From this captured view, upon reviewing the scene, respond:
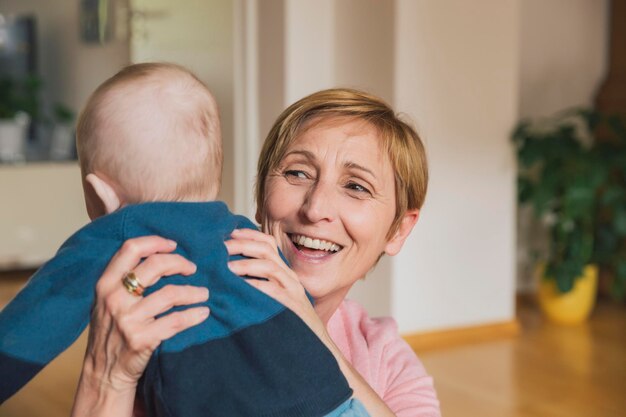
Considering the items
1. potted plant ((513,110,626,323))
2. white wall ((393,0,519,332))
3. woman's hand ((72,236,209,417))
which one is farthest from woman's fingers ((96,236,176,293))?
potted plant ((513,110,626,323))

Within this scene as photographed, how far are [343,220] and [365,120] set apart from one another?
17 centimetres

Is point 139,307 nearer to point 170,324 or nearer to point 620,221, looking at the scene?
point 170,324

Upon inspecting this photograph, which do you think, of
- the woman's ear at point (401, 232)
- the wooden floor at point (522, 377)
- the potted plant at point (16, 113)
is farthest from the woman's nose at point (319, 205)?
the potted plant at point (16, 113)

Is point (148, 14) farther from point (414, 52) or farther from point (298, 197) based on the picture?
point (298, 197)

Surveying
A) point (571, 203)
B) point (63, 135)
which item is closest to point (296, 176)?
point (571, 203)

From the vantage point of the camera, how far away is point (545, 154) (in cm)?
461

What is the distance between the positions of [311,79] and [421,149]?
2.64 metres

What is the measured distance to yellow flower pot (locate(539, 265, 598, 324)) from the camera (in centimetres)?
486

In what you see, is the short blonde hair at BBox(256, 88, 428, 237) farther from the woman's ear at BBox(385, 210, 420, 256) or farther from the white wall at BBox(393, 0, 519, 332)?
the white wall at BBox(393, 0, 519, 332)

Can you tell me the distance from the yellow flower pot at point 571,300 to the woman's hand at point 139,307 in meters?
3.97

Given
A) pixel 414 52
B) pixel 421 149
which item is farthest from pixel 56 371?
pixel 421 149

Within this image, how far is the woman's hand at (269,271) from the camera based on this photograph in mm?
1187

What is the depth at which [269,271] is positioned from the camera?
1211 millimetres

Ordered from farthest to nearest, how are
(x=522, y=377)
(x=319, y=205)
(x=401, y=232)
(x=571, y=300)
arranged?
(x=571, y=300)
(x=522, y=377)
(x=401, y=232)
(x=319, y=205)
